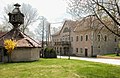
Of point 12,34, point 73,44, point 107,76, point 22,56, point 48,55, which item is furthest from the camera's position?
point 73,44

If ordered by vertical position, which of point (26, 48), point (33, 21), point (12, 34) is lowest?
point (26, 48)

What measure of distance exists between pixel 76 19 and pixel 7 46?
12455 mm

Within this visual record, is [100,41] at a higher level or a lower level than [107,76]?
higher

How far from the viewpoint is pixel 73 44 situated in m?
60.8

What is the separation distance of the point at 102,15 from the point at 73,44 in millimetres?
40417

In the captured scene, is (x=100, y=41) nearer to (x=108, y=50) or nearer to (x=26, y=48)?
(x=108, y=50)

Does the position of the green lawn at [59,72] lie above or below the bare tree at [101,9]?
below

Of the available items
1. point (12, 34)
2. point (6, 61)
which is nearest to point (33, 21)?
point (12, 34)

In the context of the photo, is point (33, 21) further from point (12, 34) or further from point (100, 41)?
point (12, 34)

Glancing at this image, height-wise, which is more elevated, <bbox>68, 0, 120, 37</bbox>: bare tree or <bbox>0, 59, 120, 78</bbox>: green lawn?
<bbox>68, 0, 120, 37</bbox>: bare tree

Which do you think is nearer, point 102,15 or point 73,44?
point 102,15

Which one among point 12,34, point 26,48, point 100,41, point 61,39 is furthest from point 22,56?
point 61,39

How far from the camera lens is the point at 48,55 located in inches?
1724

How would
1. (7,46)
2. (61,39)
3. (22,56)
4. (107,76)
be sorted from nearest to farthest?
(107,76)
(7,46)
(22,56)
(61,39)
